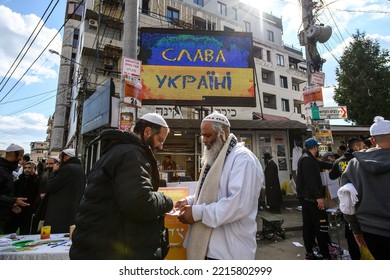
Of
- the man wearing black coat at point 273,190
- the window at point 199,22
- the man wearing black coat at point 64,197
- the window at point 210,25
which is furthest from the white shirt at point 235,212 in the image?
the window at point 210,25

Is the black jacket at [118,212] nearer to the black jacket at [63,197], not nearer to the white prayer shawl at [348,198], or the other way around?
the white prayer shawl at [348,198]

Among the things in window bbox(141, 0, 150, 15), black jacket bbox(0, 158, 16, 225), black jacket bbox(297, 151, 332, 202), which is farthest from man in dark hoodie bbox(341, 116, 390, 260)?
window bbox(141, 0, 150, 15)

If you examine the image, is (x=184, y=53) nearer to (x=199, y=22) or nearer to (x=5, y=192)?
(x=5, y=192)

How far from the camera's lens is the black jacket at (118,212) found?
4.79ft

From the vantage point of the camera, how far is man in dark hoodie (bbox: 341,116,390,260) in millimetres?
1969

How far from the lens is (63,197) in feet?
12.4

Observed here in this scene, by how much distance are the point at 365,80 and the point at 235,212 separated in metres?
21.0

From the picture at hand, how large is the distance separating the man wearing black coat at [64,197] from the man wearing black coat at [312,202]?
154 inches

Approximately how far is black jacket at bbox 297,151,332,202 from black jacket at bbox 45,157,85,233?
12.8 ft

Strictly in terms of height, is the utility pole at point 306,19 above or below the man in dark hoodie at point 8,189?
above

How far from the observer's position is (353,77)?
59.7ft

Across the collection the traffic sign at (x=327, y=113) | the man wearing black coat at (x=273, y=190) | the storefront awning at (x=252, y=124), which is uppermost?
the storefront awning at (x=252, y=124)
